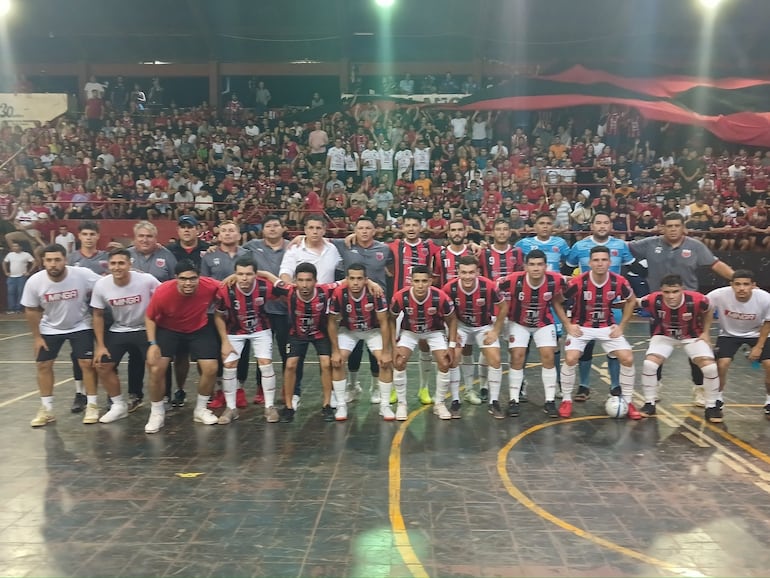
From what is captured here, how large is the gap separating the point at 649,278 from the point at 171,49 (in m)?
23.0

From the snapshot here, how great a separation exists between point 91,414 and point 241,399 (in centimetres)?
180

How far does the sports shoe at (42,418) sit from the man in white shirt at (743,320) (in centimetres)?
798

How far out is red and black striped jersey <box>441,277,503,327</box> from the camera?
7.98 meters

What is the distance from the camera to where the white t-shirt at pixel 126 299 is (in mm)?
7562

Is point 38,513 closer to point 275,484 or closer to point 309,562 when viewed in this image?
point 275,484

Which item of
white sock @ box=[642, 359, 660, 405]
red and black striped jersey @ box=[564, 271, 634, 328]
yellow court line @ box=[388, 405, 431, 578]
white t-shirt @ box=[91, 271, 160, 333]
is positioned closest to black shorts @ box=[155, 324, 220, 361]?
white t-shirt @ box=[91, 271, 160, 333]

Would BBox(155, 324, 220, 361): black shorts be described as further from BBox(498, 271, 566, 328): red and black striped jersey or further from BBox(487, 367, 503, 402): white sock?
BBox(498, 271, 566, 328): red and black striped jersey

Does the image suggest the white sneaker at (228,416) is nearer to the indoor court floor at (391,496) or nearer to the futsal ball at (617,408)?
the indoor court floor at (391,496)

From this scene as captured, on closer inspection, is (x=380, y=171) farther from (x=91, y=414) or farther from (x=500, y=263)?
(x=91, y=414)

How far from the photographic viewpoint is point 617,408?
7625 millimetres

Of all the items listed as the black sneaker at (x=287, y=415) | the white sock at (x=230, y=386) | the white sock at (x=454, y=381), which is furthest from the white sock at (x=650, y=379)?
the white sock at (x=230, y=386)

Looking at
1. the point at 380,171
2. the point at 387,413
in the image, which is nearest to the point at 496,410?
the point at 387,413

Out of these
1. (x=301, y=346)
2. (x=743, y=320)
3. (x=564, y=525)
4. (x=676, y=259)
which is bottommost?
(x=564, y=525)

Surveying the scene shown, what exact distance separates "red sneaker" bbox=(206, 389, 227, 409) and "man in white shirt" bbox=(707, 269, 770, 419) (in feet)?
20.2
